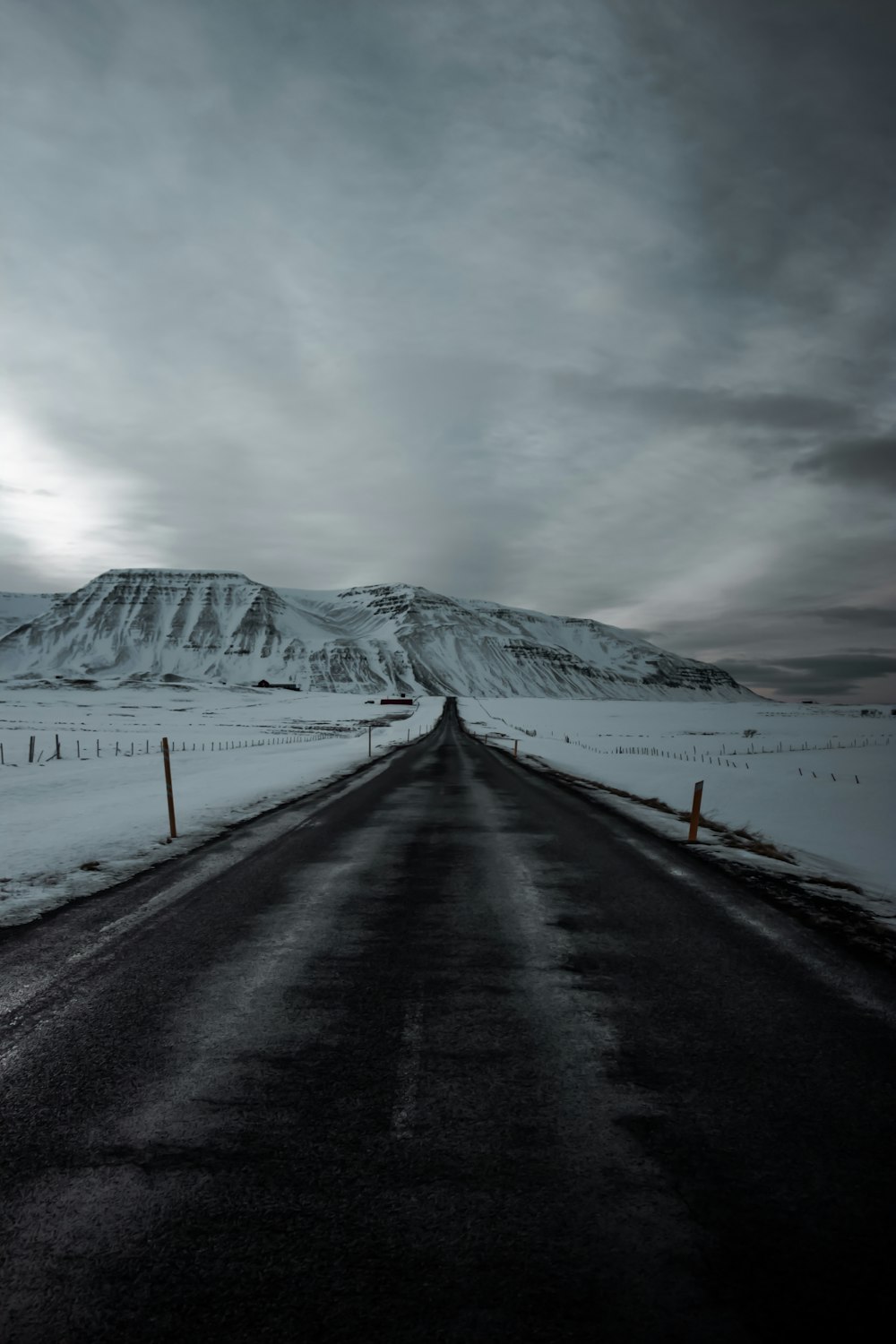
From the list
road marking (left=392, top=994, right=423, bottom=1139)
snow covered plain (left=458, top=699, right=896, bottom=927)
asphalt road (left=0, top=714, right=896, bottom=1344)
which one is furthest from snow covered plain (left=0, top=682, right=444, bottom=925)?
snow covered plain (left=458, top=699, right=896, bottom=927)

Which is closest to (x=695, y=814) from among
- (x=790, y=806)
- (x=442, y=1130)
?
(x=790, y=806)

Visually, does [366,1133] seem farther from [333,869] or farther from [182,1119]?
[333,869]

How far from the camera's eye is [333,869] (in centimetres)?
838

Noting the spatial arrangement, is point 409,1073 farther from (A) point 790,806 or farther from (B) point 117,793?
(B) point 117,793

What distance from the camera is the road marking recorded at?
3061 millimetres

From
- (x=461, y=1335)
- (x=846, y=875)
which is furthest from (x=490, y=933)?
(x=846, y=875)

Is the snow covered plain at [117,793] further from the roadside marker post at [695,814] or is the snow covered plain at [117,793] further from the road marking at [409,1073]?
the roadside marker post at [695,814]

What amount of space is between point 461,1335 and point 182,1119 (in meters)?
1.72

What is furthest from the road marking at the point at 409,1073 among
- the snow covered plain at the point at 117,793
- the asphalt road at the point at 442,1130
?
the snow covered plain at the point at 117,793

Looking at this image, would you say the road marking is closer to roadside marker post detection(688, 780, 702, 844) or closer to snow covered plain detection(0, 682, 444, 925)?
snow covered plain detection(0, 682, 444, 925)

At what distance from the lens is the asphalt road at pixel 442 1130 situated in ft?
7.02

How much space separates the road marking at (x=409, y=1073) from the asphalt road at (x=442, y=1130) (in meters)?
0.02

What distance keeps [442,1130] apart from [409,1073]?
0.53 m

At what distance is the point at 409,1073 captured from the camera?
11.5 ft
